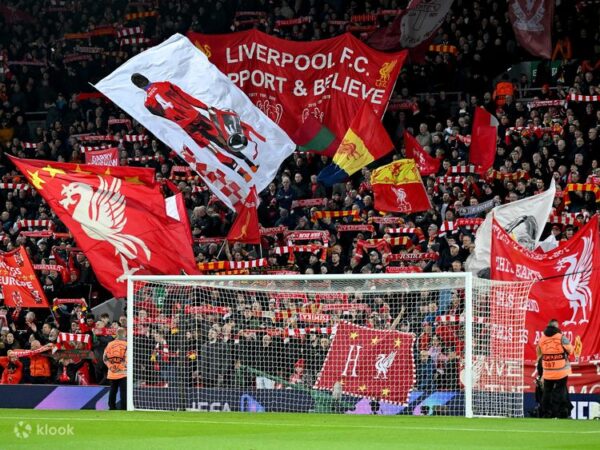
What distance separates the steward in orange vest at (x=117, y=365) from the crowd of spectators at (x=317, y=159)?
46 centimetres

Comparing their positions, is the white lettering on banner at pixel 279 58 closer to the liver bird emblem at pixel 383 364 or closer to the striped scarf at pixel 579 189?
the striped scarf at pixel 579 189

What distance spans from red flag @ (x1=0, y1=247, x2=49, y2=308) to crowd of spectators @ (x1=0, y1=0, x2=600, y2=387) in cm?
41

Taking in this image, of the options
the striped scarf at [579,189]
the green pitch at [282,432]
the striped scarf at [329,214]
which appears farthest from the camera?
the striped scarf at [329,214]

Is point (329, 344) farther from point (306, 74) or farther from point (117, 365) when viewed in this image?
point (306, 74)

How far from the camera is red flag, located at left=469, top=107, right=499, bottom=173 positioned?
2588 centimetres

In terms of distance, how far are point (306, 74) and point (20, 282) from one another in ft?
27.0

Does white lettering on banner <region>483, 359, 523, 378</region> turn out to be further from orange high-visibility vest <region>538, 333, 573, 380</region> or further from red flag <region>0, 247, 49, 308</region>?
red flag <region>0, 247, 49, 308</region>

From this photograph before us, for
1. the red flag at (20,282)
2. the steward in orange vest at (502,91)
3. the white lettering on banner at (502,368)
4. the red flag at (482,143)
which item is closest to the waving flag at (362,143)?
the red flag at (482,143)

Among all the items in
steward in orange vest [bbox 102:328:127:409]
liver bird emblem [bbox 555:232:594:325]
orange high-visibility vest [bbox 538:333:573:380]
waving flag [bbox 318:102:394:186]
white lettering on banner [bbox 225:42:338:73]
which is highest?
white lettering on banner [bbox 225:42:338:73]

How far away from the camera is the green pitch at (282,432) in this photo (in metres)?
12.5

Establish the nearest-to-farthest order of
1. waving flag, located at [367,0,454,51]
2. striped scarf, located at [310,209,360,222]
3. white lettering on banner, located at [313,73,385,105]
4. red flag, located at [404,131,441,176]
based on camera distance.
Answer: striped scarf, located at [310,209,360,222] → red flag, located at [404,131,441,176] → white lettering on banner, located at [313,73,385,105] → waving flag, located at [367,0,454,51]

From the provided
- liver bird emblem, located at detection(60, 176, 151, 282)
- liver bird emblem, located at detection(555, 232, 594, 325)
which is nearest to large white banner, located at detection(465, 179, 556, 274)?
liver bird emblem, located at detection(555, 232, 594, 325)

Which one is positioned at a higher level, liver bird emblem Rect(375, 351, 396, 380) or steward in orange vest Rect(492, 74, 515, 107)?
steward in orange vest Rect(492, 74, 515, 107)

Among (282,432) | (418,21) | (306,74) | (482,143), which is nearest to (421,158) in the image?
(482,143)
